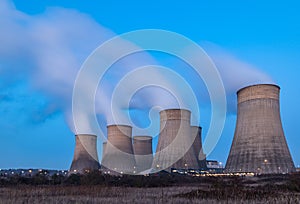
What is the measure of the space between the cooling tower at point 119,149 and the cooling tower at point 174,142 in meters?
3.86

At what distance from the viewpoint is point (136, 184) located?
15.1 metres

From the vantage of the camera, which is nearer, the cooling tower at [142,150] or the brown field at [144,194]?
the brown field at [144,194]

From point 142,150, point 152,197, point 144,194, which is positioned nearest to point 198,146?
point 142,150

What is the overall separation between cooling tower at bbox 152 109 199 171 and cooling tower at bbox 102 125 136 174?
12.7ft

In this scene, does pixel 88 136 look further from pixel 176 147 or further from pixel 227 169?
pixel 227 169

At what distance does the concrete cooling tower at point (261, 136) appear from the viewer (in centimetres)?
2083

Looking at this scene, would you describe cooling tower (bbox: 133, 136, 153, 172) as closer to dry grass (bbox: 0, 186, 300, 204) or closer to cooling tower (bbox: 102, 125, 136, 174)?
cooling tower (bbox: 102, 125, 136, 174)

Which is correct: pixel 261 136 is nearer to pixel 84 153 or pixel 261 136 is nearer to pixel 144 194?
pixel 144 194

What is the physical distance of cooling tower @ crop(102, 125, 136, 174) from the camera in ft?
102

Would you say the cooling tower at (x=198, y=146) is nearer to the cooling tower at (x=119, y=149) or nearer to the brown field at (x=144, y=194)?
the cooling tower at (x=119, y=149)

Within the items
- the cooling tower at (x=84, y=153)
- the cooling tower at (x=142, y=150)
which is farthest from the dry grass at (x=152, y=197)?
the cooling tower at (x=142, y=150)

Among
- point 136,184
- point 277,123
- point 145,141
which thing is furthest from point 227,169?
point 145,141

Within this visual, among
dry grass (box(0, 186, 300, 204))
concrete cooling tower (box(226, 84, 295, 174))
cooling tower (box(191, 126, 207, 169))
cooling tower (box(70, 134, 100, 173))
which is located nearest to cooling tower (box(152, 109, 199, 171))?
concrete cooling tower (box(226, 84, 295, 174))

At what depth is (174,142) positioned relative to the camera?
27062mm
